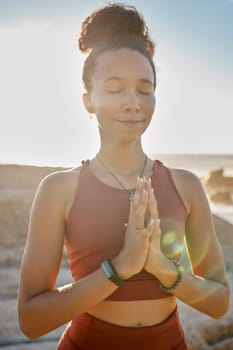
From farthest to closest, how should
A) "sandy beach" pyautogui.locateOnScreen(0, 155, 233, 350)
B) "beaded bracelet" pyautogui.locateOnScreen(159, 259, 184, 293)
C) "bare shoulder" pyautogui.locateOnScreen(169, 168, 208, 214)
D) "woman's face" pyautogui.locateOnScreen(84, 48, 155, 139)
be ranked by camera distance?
"sandy beach" pyautogui.locateOnScreen(0, 155, 233, 350) → "bare shoulder" pyautogui.locateOnScreen(169, 168, 208, 214) → "woman's face" pyautogui.locateOnScreen(84, 48, 155, 139) → "beaded bracelet" pyautogui.locateOnScreen(159, 259, 184, 293)

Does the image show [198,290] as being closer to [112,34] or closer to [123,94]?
[123,94]

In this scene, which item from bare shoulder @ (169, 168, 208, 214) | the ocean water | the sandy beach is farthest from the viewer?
the ocean water

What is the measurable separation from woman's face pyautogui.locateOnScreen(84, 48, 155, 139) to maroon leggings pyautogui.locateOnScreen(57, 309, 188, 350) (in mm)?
873

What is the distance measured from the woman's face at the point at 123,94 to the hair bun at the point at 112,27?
0.14m

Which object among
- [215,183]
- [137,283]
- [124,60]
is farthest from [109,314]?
[215,183]

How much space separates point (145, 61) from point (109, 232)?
84 centimetres

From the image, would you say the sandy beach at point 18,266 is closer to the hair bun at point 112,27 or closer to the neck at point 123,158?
the neck at point 123,158

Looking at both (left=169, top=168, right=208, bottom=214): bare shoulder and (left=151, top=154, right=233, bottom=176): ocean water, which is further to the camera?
(left=151, top=154, right=233, bottom=176): ocean water

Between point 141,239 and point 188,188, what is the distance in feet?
1.53

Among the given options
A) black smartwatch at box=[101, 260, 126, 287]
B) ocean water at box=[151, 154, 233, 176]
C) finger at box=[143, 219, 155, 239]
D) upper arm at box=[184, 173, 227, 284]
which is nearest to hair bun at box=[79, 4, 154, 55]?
upper arm at box=[184, 173, 227, 284]

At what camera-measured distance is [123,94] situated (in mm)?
2266

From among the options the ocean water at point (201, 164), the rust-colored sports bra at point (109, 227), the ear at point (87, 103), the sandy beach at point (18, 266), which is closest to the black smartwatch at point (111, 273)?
the rust-colored sports bra at point (109, 227)

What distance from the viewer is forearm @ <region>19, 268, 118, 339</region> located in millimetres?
2055

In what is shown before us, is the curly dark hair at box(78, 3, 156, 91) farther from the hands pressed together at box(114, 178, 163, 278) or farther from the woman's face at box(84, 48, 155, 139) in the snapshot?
the hands pressed together at box(114, 178, 163, 278)
